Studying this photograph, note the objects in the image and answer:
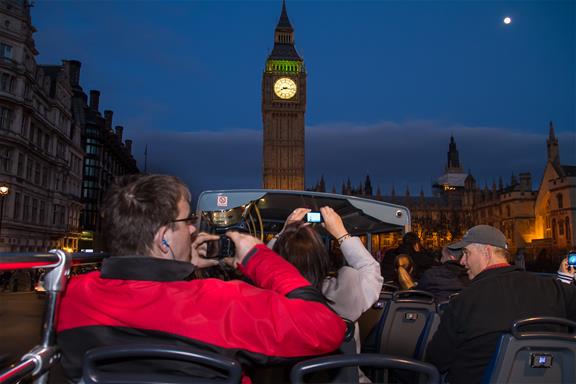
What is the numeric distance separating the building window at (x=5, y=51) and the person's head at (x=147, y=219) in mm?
37735

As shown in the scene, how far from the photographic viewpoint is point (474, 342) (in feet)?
10.2

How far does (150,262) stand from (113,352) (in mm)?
375

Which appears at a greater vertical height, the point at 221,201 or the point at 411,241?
the point at 221,201

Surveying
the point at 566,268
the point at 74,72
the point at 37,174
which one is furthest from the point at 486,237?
the point at 74,72

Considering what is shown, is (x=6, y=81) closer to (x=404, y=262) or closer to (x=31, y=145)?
(x=31, y=145)

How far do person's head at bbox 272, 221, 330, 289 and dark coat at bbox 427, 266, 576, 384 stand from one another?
35.5 inches

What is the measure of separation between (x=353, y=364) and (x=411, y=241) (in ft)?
22.2

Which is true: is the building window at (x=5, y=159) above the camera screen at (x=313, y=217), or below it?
above

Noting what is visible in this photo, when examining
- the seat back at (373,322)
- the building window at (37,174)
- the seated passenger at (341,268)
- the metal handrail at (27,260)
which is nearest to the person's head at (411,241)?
the seat back at (373,322)

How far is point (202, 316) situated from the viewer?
6.26 feet

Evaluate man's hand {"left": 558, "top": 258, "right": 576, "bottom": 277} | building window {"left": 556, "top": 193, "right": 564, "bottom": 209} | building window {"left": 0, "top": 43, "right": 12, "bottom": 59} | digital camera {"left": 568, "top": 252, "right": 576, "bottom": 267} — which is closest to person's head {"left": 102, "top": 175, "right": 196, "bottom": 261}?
man's hand {"left": 558, "top": 258, "right": 576, "bottom": 277}

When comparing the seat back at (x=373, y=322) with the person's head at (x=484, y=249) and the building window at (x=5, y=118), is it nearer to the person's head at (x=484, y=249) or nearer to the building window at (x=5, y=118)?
the person's head at (x=484, y=249)

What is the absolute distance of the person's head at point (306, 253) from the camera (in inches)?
123

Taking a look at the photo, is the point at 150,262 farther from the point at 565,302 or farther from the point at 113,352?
the point at 565,302
